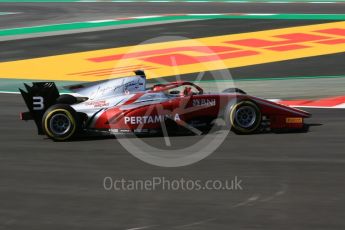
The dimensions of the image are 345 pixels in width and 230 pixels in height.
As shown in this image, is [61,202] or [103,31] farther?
[103,31]

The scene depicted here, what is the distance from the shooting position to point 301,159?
9711 mm

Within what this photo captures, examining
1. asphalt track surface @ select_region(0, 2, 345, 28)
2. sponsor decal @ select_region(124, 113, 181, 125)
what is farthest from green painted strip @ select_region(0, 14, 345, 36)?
sponsor decal @ select_region(124, 113, 181, 125)

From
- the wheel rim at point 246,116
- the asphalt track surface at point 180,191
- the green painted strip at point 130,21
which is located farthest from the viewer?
the green painted strip at point 130,21

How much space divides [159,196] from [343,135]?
411cm

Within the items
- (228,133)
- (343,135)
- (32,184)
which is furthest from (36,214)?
(343,135)

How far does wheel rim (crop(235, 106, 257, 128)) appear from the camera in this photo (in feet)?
37.1

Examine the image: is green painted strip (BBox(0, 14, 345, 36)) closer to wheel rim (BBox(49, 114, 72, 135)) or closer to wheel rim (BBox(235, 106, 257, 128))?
wheel rim (BBox(49, 114, 72, 135))

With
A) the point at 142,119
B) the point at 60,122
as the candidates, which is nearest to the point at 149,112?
the point at 142,119

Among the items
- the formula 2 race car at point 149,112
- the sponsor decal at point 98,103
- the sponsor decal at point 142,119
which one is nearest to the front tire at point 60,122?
the formula 2 race car at point 149,112

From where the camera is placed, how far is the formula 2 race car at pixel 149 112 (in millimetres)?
11164

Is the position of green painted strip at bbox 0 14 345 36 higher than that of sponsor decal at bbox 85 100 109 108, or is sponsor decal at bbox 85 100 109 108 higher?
green painted strip at bbox 0 14 345 36

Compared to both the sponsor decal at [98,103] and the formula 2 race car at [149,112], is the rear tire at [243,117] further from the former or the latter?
the sponsor decal at [98,103]

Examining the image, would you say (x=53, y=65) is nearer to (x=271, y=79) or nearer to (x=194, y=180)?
(x=271, y=79)
